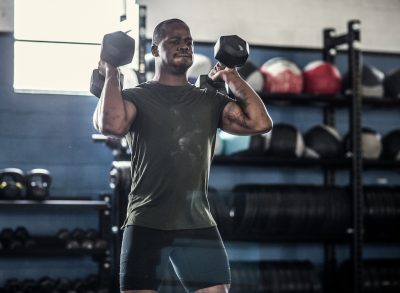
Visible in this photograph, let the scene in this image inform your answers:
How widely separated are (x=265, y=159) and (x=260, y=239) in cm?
55

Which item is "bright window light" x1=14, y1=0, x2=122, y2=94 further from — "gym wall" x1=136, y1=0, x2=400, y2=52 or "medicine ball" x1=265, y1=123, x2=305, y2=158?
"medicine ball" x1=265, y1=123, x2=305, y2=158

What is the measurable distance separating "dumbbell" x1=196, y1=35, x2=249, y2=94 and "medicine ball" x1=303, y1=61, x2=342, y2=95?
8.00 feet

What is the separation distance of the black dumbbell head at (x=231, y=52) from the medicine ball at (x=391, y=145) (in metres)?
2.86

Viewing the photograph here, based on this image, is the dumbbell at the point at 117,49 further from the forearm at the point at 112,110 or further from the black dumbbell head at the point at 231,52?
the black dumbbell head at the point at 231,52

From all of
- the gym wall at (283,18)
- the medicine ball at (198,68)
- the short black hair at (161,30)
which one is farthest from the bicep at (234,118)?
the gym wall at (283,18)

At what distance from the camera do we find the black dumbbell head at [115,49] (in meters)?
2.36

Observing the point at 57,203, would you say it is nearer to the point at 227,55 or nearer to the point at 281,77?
the point at 281,77

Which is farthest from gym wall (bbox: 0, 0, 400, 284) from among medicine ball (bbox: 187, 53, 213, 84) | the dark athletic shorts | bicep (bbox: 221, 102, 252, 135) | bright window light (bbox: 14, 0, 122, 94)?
the dark athletic shorts

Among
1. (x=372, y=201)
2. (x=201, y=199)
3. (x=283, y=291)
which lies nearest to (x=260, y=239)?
(x=283, y=291)

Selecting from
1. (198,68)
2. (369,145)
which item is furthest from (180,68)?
(369,145)

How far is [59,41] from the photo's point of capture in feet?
16.5

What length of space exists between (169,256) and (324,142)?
285 centimetres

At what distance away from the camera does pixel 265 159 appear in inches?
192

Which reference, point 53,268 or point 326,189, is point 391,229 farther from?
point 53,268
